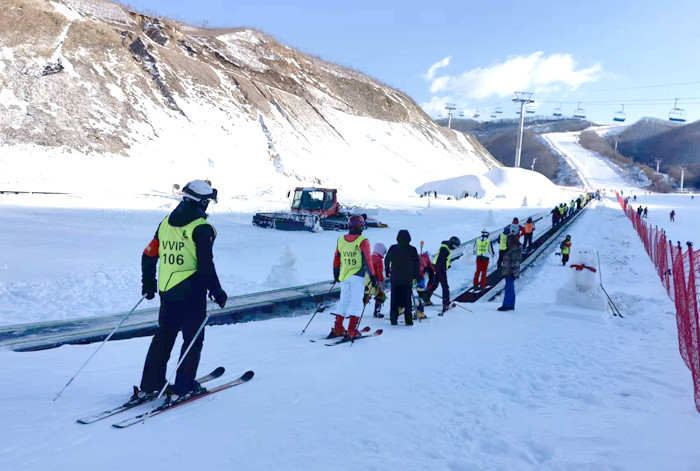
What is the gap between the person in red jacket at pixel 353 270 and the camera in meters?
7.39

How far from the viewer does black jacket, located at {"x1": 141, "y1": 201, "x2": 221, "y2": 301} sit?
427 centimetres

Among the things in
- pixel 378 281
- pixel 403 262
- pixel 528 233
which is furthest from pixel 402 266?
pixel 528 233

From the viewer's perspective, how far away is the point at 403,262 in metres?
8.67

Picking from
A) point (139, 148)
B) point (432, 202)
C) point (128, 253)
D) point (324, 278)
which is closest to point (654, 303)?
point (324, 278)

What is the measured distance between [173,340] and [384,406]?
80.2 inches

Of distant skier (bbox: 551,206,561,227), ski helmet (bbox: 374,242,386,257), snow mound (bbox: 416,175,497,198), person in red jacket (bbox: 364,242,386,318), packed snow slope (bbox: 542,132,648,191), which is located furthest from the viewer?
packed snow slope (bbox: 542,132,648,191)

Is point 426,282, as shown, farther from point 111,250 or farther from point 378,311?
point 111,250

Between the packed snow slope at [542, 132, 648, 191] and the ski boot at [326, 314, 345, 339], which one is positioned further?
the packed snow slope at [542, 132, 648, 191]

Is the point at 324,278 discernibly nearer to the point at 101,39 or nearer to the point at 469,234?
the point at 469,234

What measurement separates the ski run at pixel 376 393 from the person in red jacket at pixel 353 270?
47cm

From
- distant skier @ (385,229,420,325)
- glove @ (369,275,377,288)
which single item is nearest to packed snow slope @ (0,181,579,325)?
distant skier @ (385,229,420,325)

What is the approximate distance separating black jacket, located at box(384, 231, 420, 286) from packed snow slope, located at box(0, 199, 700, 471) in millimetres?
956

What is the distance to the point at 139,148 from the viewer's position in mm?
39469

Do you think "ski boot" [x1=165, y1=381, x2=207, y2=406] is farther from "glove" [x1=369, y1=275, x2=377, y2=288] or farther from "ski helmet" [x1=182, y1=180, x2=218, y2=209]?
"glove" [x1=369, y1=275, x2=377, y2=288]
